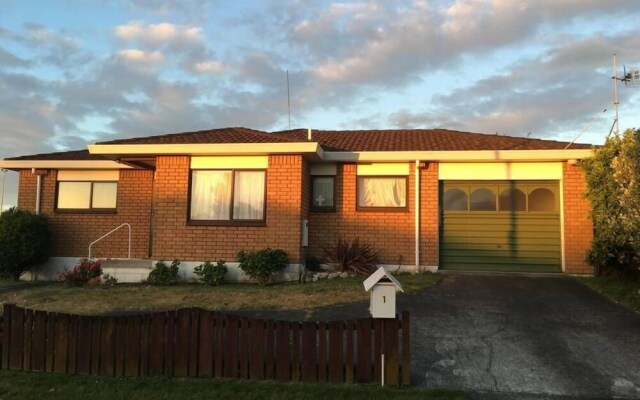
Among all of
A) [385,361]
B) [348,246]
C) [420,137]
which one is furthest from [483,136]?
[385,361]

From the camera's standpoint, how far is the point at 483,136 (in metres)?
15.4

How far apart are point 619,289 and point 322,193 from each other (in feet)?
22.2

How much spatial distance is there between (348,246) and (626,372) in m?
7.18

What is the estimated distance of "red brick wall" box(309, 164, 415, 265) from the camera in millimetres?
12820

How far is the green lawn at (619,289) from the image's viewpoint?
930 centimetres

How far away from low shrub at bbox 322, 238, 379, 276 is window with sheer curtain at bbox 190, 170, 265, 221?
6.35 ft

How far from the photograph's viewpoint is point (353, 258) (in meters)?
12.3

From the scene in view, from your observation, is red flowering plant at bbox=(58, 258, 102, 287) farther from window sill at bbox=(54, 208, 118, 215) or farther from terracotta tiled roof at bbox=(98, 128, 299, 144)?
terracotta tiled roof at bbox=(98, 128, 299, 144)

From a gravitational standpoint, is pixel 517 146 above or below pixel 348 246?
above

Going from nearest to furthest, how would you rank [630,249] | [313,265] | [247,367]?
[247,367] < [630,249] < [313,265]

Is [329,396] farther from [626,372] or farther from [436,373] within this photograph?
[626,372]

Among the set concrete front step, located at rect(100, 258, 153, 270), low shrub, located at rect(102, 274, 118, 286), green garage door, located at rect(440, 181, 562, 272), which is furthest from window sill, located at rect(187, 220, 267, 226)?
green garage door, located at rect(440, 181, 562, 272)

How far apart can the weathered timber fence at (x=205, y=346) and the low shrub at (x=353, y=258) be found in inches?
232

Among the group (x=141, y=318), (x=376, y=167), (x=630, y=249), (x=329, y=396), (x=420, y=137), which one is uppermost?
(x=420, y=137)
